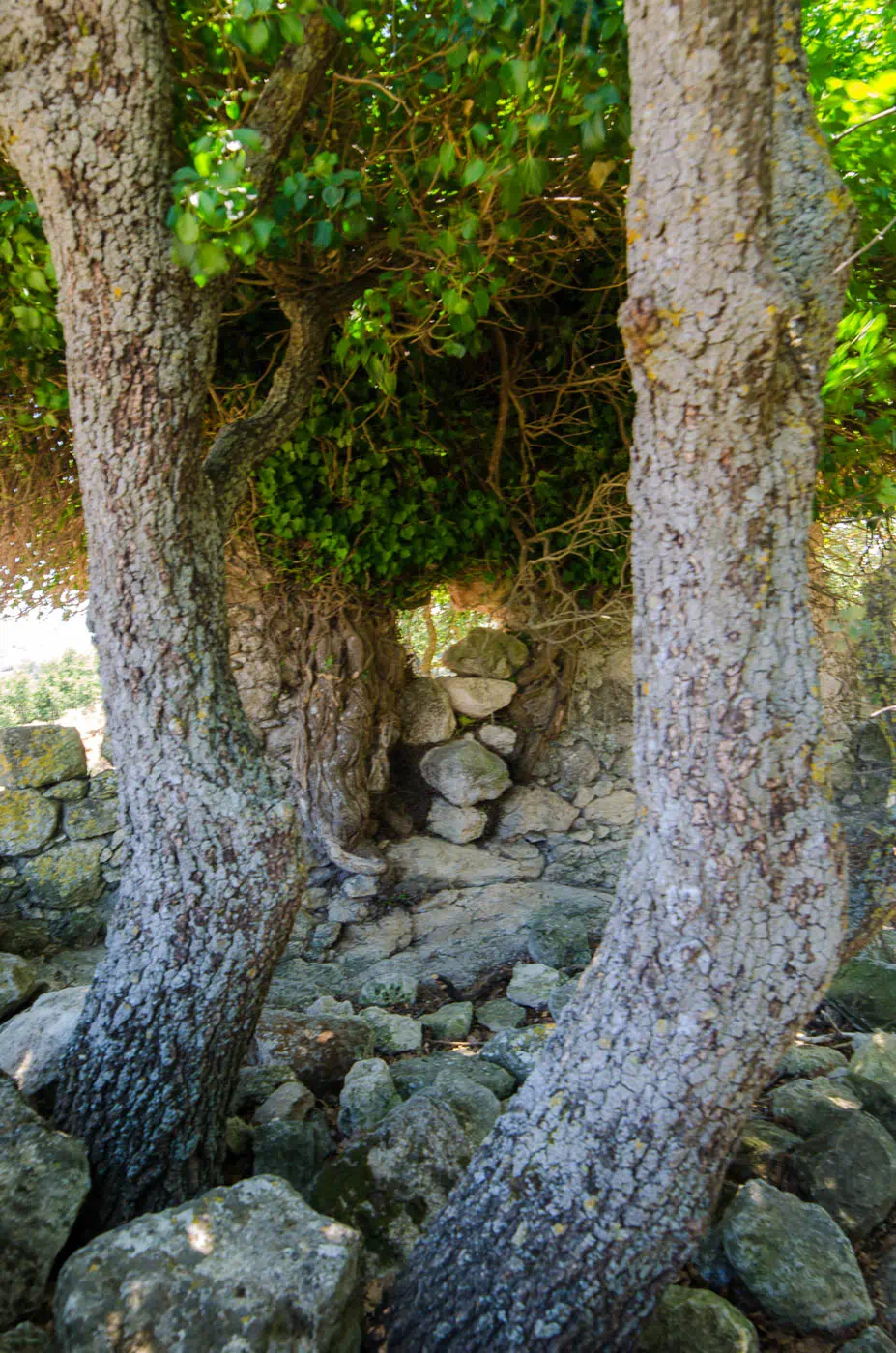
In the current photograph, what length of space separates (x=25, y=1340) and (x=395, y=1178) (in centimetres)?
94

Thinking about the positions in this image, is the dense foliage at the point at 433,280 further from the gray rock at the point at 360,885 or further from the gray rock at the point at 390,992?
the gray rock at the point at 390,992

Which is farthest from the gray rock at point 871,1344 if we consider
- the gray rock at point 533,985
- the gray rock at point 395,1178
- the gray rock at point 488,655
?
the gray rock at point 488,655

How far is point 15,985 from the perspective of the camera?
3.38m

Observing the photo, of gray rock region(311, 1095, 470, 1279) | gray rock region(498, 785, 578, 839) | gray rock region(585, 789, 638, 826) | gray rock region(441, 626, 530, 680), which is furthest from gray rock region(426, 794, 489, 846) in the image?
gray rock region(311, 1095, 470, 1279)

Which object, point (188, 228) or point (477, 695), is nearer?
point (188, 228)

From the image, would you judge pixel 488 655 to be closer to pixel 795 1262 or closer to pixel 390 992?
pixel 390 992

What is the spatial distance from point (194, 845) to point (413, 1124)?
104 cm

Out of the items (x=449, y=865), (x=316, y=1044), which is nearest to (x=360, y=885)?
(x=449, y=865)

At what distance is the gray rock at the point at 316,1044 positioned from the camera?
3.07 metres

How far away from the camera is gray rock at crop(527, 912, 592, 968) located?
433 centimetres

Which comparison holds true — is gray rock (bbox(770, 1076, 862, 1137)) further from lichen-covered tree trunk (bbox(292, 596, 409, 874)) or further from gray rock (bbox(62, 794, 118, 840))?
gray rock (bbox(62, 794, 118, 840))

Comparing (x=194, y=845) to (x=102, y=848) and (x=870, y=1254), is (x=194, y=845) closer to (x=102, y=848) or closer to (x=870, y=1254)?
(x=870, y=1254)

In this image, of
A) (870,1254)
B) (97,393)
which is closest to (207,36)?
(97,393)

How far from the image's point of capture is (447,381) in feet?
16.2
